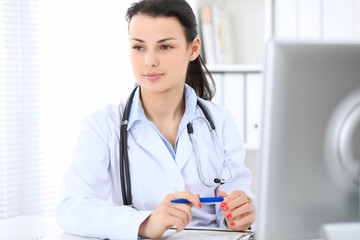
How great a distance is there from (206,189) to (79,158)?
0.43 m

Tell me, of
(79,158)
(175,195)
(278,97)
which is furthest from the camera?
(79,158)

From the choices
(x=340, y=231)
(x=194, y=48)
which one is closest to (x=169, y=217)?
(x=340, y=231)

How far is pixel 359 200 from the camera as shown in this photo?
2.58 ft

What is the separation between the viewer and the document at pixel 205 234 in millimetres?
1169

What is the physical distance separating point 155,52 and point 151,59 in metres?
0.04

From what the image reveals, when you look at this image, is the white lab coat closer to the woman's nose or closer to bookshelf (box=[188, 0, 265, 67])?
the woman's nose

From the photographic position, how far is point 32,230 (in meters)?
1.28

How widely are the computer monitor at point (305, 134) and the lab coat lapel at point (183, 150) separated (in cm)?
74

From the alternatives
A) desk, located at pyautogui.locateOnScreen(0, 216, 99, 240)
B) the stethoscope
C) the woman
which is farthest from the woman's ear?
desk, located at pyautogui.locateOnScreen(0, 216, 99, 240)

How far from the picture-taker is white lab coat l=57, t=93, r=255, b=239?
1.31 meters

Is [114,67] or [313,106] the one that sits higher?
[114,67]

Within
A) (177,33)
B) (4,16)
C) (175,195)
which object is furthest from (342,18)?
(4,16)

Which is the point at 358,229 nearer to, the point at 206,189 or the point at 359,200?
the point at 359,200

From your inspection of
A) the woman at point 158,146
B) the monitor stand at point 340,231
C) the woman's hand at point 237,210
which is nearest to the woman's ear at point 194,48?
the woman at point 158,146
